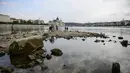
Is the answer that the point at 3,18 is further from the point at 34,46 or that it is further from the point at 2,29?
the point at 34,46

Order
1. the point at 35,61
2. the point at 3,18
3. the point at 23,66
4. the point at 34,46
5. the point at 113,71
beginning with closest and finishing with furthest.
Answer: the point at 113,71 → the point at 23,66 → the point at 35,61 → the point at 34,46 → the point at 3,18

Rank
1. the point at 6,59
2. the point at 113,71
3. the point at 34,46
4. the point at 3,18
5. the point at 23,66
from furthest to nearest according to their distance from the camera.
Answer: the point at 3,18 → the point at 34,46 → the point at 6,59 → the point at 23,66 → the point at 113,71

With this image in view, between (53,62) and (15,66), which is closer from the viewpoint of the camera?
(15,66)

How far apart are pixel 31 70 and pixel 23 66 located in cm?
155

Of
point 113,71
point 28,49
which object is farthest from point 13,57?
point 113,71

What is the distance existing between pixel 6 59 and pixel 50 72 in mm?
7390

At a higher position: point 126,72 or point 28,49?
point 28,49

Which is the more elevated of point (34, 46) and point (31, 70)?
point (34, 46)

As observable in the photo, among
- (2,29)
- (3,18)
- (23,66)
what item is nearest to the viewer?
(23,66)

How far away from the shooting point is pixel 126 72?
44.8 ft

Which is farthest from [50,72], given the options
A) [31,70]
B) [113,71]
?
[113,71]

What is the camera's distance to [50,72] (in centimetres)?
1334

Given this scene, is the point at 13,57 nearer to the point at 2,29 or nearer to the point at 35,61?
the point at 35,61

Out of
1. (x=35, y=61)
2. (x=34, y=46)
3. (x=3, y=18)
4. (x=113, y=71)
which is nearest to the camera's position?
(x=113, y=71)
